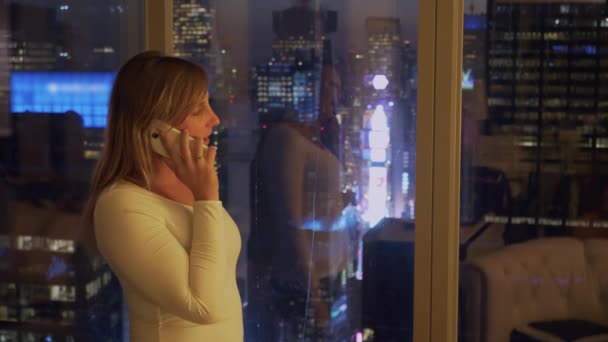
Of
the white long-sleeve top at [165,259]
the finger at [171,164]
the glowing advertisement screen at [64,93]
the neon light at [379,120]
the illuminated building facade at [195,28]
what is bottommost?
the white long-sleeve top at [165,259]

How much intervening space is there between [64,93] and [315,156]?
3.48 feet

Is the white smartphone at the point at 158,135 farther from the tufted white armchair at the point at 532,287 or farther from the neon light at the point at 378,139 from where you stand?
the tufted white armchair at the point at 532,287

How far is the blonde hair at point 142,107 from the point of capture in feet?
5.15

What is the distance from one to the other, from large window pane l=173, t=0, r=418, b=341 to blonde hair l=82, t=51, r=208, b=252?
1.00 meters

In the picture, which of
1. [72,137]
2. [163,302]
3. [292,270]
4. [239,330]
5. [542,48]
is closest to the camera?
[163,302]

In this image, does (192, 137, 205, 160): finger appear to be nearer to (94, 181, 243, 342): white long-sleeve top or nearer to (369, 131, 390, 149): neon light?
(94, 181, 243, 342): white long-sleeve top

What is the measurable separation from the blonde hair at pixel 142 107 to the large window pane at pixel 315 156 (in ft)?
3.30

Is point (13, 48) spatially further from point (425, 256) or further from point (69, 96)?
point (425, 256)

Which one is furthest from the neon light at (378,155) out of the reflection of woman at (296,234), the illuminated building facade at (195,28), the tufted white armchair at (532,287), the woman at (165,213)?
the woman at (165,213)

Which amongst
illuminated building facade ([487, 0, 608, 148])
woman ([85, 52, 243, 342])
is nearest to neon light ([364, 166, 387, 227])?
illuminated building facade ([487, 0, 608, 148])

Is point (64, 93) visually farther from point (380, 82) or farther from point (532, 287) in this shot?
point (532, 287)

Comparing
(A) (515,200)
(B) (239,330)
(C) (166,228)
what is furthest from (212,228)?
(A) (515,200)

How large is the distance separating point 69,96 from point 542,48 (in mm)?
1815

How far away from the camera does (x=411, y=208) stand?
7.99 ft
